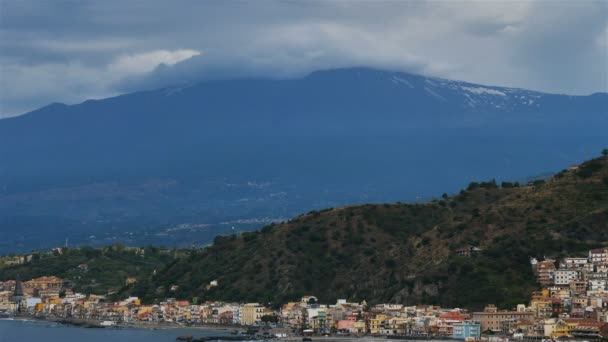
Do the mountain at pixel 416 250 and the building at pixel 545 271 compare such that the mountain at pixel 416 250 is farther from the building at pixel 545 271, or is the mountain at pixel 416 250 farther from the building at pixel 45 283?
the building at pixel 45 283

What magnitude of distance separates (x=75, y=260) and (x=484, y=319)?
84719mm

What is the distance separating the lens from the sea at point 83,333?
10094 centimetres

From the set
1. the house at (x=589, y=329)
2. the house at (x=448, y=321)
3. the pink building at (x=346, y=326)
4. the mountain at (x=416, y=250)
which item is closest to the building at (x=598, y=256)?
the mountain at (x=416, y=250)

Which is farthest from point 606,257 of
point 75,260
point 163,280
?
point 75,260

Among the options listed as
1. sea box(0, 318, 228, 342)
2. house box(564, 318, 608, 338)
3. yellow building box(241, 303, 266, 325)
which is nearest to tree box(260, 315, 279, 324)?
yellow building box(241, 303, 266, 325)

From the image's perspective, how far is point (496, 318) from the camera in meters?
88.2

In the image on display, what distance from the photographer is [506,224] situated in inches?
4198

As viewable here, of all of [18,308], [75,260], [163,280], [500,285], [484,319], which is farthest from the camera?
[75,260]

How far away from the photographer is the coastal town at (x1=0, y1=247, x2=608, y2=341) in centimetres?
8644

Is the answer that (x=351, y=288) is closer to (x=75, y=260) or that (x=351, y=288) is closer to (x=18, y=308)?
(x=18, y=308)

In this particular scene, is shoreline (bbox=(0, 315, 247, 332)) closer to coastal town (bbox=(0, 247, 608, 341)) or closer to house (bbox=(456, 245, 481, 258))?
coastal town (bbox=(0, 247, 608, 341))

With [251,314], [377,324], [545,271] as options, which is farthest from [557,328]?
[251,314]

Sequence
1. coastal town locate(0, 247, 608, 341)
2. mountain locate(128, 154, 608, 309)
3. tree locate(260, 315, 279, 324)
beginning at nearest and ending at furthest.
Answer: coastal town locate(0, 247, 608, 341) → mountain locate(128, 154, 608, 309) → tree locate(260, 315, 279, 324)

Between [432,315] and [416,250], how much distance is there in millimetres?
15892
